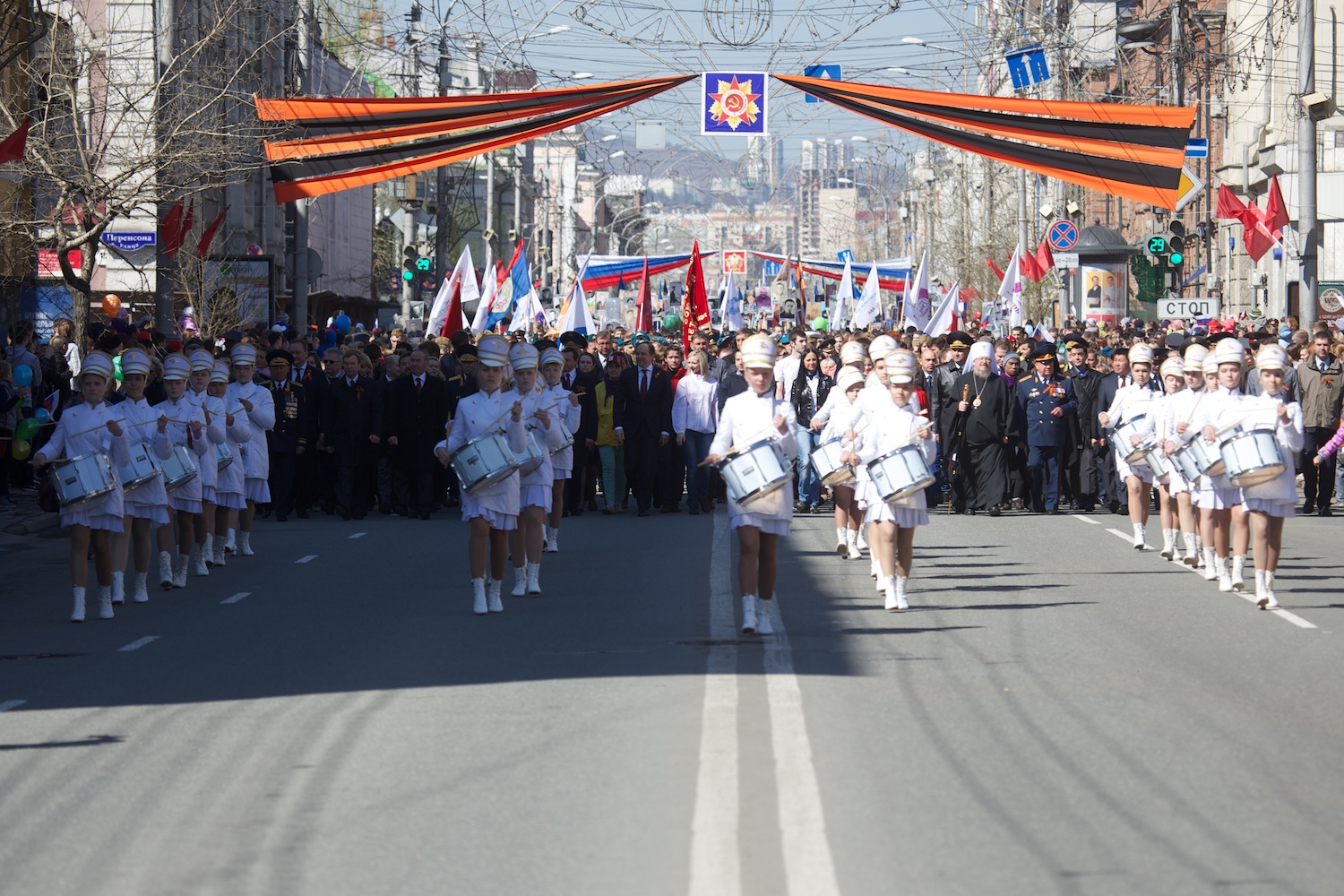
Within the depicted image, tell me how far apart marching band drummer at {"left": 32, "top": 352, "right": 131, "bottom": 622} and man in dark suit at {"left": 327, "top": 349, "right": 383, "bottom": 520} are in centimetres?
832

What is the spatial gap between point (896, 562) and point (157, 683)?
526 cm

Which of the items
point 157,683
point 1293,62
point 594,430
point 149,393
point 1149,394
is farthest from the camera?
point 1293,62

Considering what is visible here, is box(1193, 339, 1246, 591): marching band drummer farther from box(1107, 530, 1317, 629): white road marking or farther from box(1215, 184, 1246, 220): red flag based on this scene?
box(1215, 184, 1246, 220): red flag

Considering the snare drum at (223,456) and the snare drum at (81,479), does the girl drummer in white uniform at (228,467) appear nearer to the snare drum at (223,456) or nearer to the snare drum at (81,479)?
the snare drum at (223,456)

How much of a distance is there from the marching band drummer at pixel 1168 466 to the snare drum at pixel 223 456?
783 centimetres

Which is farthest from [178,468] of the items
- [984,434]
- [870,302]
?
[870,302]

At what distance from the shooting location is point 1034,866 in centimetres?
613

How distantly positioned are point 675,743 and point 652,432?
14.2 m

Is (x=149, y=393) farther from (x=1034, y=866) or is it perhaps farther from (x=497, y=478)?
(x=1034, y=866)

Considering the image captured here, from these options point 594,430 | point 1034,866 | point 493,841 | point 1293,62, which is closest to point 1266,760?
point 1034,866

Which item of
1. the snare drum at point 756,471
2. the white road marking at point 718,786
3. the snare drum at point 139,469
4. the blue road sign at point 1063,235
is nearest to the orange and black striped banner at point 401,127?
the snare drum at point 139,469

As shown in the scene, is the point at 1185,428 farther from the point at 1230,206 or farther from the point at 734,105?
the point at 1230,206

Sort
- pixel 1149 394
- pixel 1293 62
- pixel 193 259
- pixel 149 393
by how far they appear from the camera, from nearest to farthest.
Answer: pixel 1149 394 < pixel 149 393 < pixel 193 259 < pixel 1293 62

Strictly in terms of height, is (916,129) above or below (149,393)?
above
